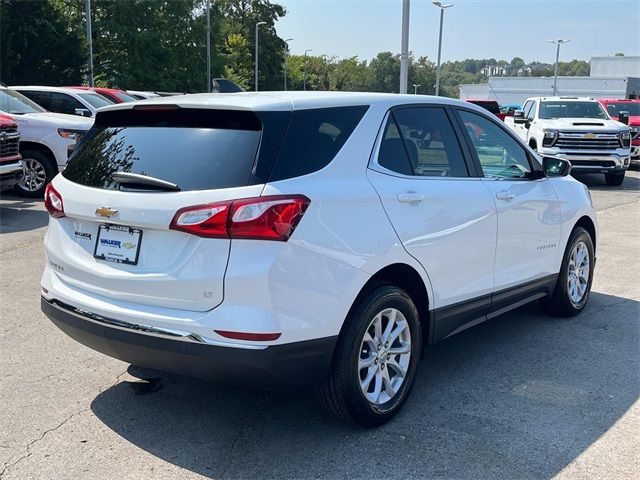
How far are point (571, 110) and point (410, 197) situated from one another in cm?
1420

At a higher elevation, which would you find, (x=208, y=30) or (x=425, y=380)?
(x=208, y=30)

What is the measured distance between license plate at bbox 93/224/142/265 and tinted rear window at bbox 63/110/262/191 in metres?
0.23

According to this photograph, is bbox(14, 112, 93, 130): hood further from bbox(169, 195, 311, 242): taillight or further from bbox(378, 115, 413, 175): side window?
bbox(169, 195, 311, 242): taillight

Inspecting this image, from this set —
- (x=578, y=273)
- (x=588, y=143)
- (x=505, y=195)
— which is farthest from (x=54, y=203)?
(x=588, y=143)

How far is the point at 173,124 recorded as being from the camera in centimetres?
361

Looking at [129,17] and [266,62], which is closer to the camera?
[129,17]

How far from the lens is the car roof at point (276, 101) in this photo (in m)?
3.47

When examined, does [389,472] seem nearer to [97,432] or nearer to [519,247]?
[97,432]

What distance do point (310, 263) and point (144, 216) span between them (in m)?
0.83

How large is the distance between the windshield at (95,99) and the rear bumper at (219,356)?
1201 cm

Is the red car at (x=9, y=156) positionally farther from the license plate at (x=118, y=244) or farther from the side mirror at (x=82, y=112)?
the license plate at (x=118, y=244)

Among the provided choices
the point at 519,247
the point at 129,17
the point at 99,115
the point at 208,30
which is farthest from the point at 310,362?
the point at 208,30

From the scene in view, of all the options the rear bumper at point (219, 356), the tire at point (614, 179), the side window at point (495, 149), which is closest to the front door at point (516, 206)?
the side window at point (495, 149)

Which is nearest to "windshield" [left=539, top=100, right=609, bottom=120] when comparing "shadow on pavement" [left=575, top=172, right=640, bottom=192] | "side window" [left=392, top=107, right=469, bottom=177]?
"shadow on pavement" [left=575, top=172, right=640, bottom=192]
